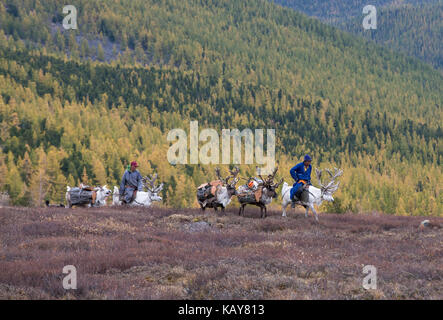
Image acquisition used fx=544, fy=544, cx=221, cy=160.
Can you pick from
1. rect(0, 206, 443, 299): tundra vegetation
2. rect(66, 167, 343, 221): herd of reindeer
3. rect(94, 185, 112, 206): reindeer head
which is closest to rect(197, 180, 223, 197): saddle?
rect(66, 167, 343, 221): herd of reindeer

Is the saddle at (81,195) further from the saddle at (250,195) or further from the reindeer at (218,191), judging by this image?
the saddle at (250,195)

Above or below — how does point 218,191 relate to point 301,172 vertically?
below

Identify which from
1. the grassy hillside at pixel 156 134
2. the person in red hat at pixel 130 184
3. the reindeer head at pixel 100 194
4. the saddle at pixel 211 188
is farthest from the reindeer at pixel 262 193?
the grassy hillside at pixel 156 134

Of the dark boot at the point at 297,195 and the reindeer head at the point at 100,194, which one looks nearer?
the dark boot at the point at 297,195

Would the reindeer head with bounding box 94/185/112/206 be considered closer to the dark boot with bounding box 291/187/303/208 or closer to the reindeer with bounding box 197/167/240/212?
the reindeer with bounding box 197/167/240/212

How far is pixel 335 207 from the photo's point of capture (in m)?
44.4

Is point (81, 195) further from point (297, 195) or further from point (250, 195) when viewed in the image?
point (297, 195)

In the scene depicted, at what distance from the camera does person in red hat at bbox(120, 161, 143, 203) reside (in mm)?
25359

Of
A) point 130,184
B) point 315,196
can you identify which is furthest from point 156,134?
point 315,196

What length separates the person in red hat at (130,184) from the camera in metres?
25.4

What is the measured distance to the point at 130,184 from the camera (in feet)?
85.3
